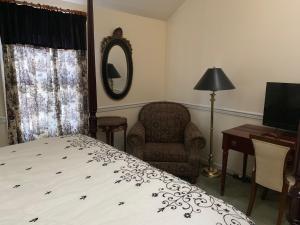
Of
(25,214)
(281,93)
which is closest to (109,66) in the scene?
(281,93)

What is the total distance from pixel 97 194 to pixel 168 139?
2.15 meters

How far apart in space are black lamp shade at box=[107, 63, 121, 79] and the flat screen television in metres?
1.96

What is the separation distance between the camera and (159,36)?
3.79m

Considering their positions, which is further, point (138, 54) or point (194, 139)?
point (138, 54)

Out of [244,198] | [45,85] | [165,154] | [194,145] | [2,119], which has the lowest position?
[244,198]

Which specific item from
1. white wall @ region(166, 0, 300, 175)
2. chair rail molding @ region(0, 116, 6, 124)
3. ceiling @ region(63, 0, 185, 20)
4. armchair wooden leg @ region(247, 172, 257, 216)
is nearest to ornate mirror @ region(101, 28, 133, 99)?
ceiling @ region(63, 0, 185, 20)

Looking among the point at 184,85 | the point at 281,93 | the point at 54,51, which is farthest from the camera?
the point at 184,85

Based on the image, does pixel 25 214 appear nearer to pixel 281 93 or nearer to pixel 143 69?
pixel 281 93

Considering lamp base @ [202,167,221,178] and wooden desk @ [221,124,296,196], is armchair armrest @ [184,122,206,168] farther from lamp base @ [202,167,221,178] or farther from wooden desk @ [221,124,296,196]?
lamp base @ [202,167,221,178]

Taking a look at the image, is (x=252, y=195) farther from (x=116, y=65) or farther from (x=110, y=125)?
(x=116, y=65)

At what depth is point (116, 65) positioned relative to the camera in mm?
3305

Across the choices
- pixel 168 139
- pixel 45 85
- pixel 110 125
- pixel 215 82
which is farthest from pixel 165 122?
pixel 45 85

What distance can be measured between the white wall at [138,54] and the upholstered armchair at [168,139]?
0.30 metres

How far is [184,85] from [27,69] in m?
2.22
